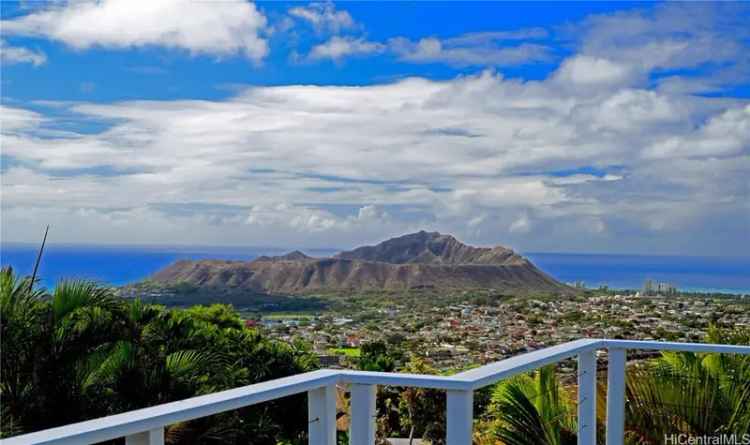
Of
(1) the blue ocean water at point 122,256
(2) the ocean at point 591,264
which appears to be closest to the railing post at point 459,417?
(1) the blue ocean water at point 122,256

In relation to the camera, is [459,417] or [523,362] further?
[523,362]

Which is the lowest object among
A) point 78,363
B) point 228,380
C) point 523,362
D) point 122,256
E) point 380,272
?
point 228,380

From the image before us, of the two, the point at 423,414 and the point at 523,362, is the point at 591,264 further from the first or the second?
the point at 523,362

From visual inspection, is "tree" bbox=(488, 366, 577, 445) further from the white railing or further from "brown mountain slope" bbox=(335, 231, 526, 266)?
"brown mountain slope" bbox=(335, 231, 526, 266)

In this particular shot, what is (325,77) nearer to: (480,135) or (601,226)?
(480,135)

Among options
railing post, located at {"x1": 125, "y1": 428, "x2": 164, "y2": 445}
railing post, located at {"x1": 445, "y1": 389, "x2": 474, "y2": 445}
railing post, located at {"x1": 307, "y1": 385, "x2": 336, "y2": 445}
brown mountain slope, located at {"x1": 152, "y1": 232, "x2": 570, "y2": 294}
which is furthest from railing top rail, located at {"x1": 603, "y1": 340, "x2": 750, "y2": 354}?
brown mountain slope, located at {"x1": 152, "y1": 232, "x2": 570, "y2": 294}

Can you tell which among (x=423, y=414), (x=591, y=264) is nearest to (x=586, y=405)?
(x=423, y=414)

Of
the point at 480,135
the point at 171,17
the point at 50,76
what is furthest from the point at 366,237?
the point at 50,76

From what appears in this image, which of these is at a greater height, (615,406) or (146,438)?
(146,438)
